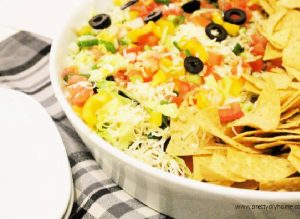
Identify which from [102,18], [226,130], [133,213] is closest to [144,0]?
[102,18]

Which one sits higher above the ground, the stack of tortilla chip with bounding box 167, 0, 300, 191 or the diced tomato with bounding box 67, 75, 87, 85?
the diced tomato with bounding box 67, 75, 87, 85

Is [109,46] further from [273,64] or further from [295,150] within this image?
[295,150]

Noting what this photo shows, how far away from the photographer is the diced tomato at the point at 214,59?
1.91 metres

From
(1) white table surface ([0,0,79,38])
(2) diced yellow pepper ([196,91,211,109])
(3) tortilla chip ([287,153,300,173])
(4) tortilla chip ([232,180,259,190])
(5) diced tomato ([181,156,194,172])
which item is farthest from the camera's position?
(1) white table surface ([0,0,79,38])

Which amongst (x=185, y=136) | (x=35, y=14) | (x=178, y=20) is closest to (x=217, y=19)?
(x=178, y=20)

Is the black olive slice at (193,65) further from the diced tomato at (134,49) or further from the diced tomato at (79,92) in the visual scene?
the diced tomato at (79,92)

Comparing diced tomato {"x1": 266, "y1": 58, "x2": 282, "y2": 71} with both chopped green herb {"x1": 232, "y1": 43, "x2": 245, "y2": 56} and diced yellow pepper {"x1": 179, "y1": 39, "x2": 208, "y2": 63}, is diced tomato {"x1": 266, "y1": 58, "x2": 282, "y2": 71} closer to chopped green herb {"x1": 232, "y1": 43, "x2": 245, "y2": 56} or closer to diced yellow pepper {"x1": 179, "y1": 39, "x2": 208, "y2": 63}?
chopped green herb {"x1": 232, "y1": 43, "x2": 245, "y2": 56}

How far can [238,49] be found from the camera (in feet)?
6.45

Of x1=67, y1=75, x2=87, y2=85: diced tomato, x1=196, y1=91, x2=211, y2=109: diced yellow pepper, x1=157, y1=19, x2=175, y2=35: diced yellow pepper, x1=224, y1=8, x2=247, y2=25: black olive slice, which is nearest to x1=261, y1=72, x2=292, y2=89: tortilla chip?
x1=196, y1=91, x2=211, y2=109: diced yellow pepper

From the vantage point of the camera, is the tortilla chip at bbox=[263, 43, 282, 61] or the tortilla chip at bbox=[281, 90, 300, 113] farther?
the tortilla chip at bbox=[263, 43, 282, 61]

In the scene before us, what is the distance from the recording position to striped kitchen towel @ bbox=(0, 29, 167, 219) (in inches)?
67.4

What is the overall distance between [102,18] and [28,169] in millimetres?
787

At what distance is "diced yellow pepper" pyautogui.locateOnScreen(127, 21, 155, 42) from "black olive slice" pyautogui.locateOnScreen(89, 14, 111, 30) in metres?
0.14

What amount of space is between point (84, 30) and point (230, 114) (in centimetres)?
78
